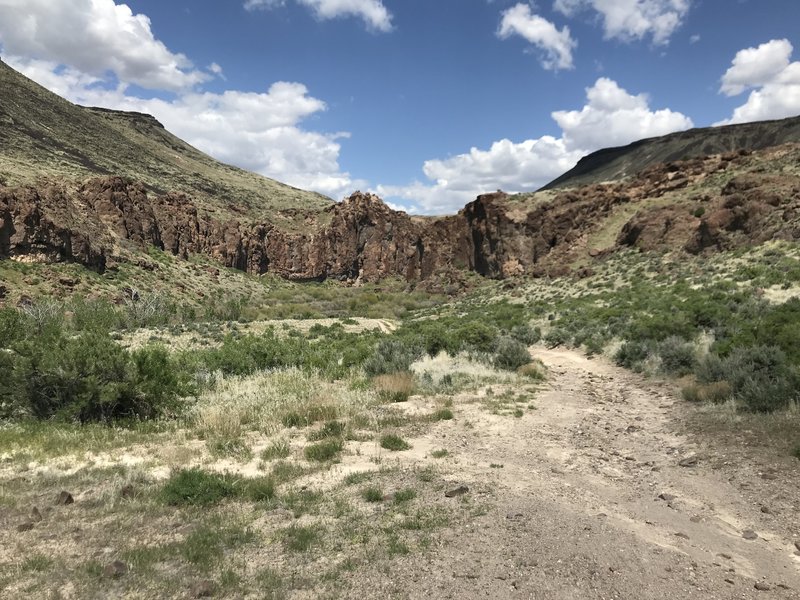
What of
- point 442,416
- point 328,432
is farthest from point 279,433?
point 442,416

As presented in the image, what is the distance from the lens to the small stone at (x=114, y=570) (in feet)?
14.4

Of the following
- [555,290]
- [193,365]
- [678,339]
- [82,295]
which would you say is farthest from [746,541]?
[82,295]

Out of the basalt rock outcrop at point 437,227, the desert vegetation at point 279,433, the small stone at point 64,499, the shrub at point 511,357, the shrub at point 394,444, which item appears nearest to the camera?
the desert vegetation at point 279,433

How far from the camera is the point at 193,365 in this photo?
1587cm

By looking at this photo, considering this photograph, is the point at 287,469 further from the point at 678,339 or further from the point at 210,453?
the point at 678,339

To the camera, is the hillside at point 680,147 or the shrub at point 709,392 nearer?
the shrub at point 709,392

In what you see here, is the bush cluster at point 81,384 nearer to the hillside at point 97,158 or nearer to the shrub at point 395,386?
the shrub at point 395,386

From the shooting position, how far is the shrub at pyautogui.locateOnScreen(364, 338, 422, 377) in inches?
606

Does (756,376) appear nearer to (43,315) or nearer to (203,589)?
(203,589)

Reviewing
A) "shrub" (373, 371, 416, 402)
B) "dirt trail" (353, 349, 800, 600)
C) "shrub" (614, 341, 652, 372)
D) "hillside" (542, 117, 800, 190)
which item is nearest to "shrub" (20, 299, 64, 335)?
"shrub" (373, 371, 416, 402)

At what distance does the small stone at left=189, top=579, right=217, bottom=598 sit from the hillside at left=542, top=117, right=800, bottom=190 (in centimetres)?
11582

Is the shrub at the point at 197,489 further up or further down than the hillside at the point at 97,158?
further down

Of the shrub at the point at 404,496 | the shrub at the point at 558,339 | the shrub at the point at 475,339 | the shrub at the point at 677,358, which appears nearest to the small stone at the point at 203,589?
the shrub at the point at 404,496

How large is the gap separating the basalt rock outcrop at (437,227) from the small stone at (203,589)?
124 ft
